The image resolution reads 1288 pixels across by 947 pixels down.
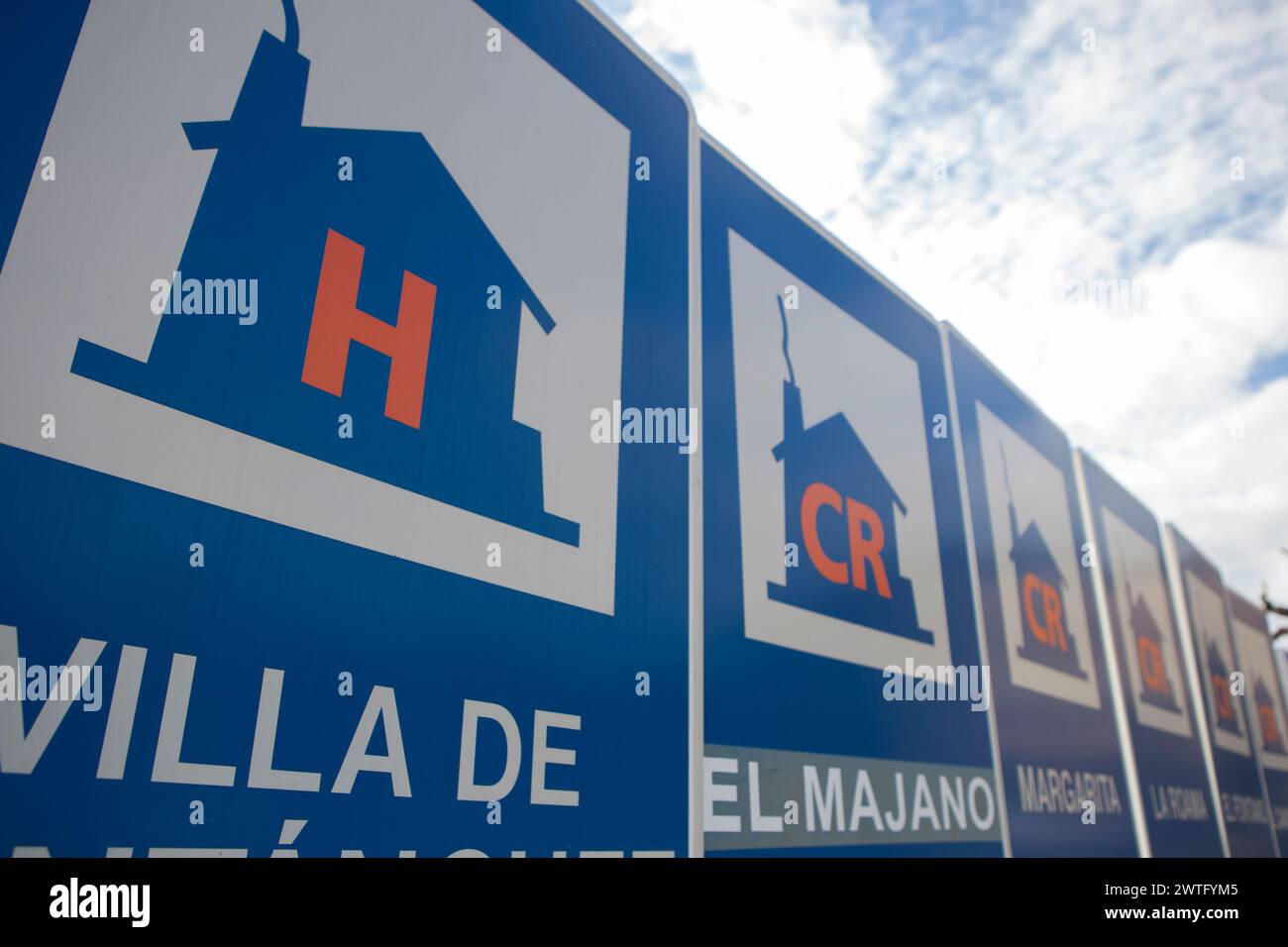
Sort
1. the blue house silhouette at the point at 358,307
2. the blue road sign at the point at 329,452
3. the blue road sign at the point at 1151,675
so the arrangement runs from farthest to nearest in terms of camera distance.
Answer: the blue road sign at the point at 1151,675
the blue house silhouette at the point at 358,307
the blue road sign at the point at 329,452

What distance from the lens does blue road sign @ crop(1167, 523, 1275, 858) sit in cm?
520

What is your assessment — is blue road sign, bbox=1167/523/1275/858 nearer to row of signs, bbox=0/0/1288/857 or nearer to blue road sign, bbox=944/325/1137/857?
blue road sign, bbox=944/325/1137/857

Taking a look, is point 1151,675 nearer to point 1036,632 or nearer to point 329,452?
point 1036,632

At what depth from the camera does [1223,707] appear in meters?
5.67

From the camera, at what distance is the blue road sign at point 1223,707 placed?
5.20 meters

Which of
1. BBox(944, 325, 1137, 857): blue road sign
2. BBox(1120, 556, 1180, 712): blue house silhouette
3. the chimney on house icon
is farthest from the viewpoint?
BBox(1120, 556, 1180, 712): blue house silhouette

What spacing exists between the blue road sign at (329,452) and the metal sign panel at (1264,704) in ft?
20.3

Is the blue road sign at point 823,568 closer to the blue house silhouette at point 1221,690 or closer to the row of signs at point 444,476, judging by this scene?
the row of signs at point 444,476

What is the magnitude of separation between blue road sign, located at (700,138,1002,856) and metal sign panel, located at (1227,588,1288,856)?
14.9 ft

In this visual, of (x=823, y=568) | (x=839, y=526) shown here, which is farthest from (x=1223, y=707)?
(x=823, y=568)

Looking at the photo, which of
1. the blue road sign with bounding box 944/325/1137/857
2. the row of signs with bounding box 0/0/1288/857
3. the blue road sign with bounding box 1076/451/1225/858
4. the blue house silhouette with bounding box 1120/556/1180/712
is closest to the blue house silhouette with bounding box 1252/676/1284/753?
the blue road sign with bounding box 1076/451/1225/858

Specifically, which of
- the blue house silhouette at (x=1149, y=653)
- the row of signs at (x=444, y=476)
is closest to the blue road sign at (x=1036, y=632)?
the row of signs at (x=444, y=476)

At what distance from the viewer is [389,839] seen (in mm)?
1427
